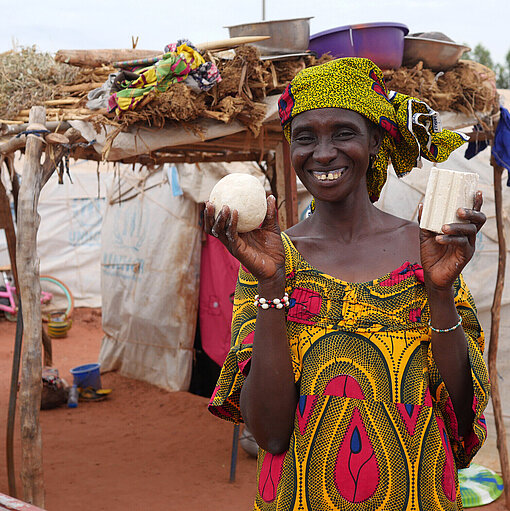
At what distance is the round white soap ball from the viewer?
1.37m

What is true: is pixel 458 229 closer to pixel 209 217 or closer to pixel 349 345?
pixel 349 345

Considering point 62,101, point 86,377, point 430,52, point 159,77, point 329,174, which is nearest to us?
point 329,174

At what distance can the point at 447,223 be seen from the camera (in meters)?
1.28

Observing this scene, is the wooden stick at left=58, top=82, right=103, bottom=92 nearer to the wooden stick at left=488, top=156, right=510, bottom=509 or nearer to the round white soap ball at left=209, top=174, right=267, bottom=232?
the round white soap ball at left=209, top=174, right=267, bottom=232

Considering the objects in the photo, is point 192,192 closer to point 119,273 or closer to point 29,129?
point 119,273

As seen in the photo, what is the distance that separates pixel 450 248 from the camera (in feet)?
4.33

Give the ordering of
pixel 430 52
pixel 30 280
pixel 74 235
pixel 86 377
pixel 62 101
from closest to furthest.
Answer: pixel 30 280, pixel 430 52, pixel 62 101, pixel 86 377, pixel 74 235

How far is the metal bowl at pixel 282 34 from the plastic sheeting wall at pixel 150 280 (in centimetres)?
356

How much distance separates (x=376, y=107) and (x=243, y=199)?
15.8 inches

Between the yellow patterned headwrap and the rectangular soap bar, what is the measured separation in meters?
0.26

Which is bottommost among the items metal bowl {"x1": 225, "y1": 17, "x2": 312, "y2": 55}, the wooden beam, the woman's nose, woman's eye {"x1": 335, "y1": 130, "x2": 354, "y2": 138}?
the wooden beam

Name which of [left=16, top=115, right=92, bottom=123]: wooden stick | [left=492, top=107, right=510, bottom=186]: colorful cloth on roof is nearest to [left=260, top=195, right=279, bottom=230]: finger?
[left=16, top=115, right=92, bottom=123]: wooden stick

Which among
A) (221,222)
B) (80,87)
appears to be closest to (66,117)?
(80,87)

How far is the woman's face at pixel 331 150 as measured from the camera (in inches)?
57.4
